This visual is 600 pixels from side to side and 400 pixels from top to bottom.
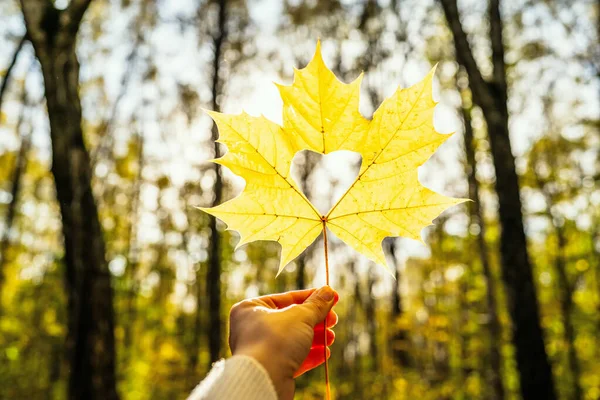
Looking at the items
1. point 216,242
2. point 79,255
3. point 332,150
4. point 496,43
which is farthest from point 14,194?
point 332,150

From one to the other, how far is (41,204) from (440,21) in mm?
17097

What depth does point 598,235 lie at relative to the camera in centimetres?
1252

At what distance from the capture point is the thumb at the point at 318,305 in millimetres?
982

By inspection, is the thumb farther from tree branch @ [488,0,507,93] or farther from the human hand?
tree branch @ [488,0,507,93]

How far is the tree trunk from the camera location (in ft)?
14.2

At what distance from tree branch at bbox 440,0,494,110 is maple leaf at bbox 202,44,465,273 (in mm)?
3822

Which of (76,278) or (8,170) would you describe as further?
(8,170)

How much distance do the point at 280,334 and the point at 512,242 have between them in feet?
13.8

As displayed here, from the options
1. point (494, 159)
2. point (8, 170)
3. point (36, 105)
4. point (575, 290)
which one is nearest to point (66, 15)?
point (494, 159)

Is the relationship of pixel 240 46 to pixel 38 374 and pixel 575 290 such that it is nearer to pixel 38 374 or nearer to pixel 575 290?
pixel 38 374

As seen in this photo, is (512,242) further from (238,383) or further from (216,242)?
(216,242)

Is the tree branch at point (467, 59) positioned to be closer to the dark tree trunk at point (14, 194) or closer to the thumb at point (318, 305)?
the thumb at point (318, 305)

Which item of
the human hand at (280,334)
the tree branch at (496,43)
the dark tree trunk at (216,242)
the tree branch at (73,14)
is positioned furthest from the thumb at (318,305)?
the dark tree trunk at (216,242)

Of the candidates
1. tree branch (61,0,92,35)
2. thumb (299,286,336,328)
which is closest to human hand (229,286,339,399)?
thumb (299,286,336,328)
